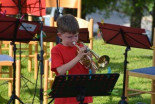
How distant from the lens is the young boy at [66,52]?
16.3 feet

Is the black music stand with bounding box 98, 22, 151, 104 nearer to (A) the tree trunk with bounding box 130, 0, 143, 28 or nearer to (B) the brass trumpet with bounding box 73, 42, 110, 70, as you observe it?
(B) the brass trumpet with bounding box 73, 42, 110, 70

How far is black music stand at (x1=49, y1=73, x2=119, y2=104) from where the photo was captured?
468 cm

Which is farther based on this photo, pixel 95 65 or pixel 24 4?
pixel 24 4

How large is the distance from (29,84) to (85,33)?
101 inches

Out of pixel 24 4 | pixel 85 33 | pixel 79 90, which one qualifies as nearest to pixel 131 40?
pixel 85 33

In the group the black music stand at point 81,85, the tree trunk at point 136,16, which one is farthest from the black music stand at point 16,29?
the tree trunk at point 136,16

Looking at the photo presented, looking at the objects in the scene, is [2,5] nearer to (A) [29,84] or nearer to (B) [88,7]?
(A) [29,84]

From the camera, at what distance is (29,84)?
340 inches

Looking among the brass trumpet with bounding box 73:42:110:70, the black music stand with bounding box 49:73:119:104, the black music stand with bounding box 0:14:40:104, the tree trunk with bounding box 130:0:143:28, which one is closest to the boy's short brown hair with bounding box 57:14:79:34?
the brass trumpet with bounding box 73:42:110:70

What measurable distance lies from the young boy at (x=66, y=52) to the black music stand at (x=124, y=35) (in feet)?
4.24

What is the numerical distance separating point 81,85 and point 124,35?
1676 mm

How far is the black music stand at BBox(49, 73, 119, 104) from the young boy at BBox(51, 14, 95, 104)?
0.21 meters

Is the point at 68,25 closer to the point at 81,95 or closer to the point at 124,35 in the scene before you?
the point at 81,95

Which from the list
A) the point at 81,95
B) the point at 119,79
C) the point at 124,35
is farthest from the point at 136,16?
the point at 81,95
